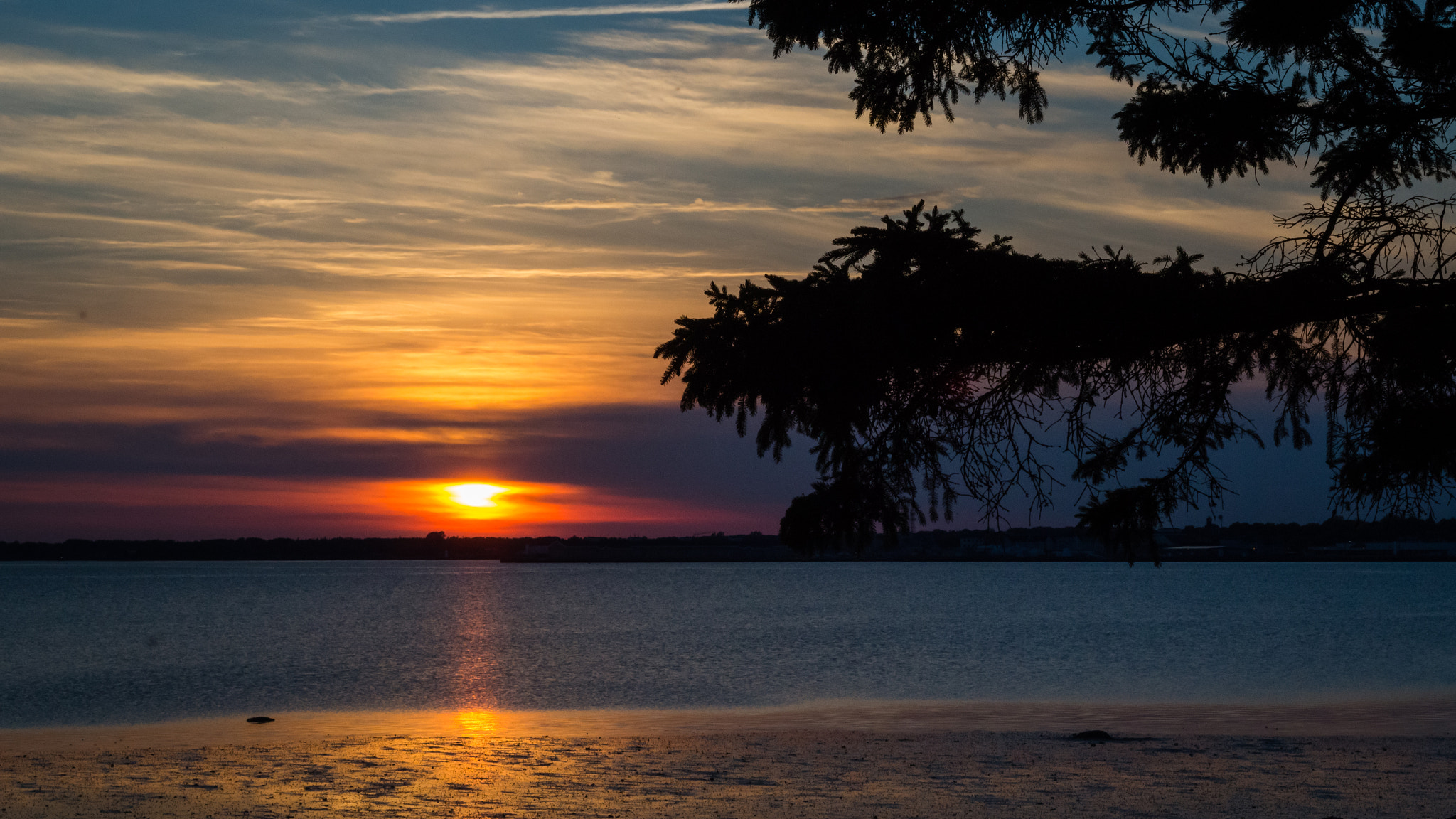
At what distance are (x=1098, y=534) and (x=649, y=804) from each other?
8.27m

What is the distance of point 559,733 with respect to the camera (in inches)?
1093

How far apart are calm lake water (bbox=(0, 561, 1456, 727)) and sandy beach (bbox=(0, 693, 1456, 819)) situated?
406 inches

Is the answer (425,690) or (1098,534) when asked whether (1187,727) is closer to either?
(1098,534)

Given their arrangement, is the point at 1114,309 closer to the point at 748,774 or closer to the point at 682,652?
the point at 748,774

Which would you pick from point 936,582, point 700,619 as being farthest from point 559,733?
point 936,582

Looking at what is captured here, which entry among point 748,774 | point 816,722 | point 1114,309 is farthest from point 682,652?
point 1114,309

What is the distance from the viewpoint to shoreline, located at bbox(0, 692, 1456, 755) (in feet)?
87.4

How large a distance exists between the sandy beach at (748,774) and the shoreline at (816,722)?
344 millimetres

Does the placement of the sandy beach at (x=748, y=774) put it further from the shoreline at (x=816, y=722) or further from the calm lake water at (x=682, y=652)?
the calm lake water at (x=682, y=652)

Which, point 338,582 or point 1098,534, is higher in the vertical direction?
point 1098,534

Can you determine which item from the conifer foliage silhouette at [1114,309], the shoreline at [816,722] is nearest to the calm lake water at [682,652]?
the shoreline at [816,722]

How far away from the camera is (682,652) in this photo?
5647 centimetres

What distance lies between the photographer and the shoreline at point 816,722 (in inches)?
1048

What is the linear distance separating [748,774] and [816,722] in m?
11.4
